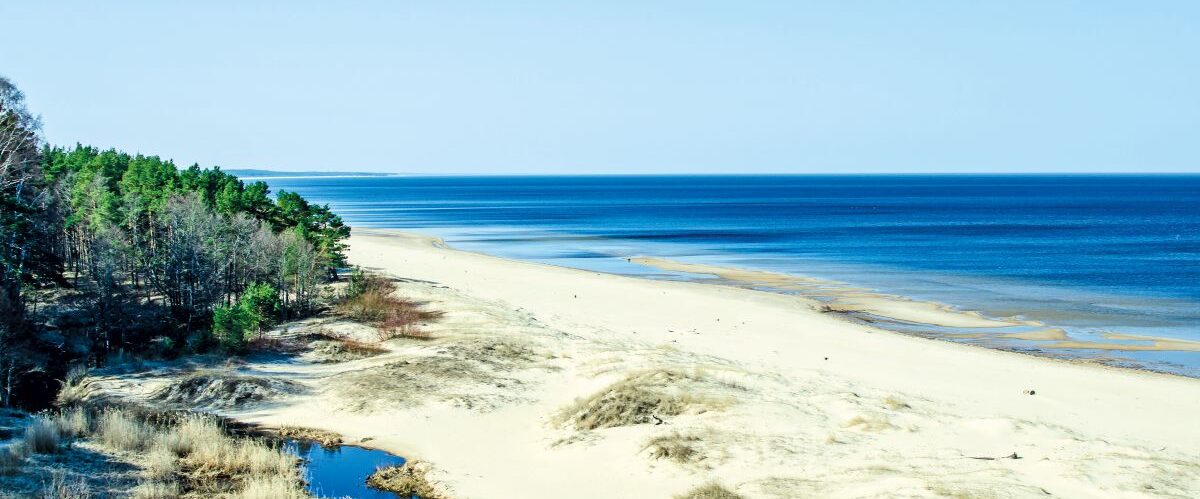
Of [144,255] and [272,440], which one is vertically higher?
[144,255]

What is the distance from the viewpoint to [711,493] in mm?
16906

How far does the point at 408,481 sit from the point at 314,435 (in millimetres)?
4816

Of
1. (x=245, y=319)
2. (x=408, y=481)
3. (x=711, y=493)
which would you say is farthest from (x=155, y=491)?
(x=245, y=319)

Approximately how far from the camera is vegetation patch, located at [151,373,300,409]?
25375 millimetres

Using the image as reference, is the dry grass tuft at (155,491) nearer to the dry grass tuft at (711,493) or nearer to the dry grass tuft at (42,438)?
the dry grass tuft at (42,438)

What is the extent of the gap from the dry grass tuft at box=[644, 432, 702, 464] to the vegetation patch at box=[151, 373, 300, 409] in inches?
491

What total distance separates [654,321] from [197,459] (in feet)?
82.0

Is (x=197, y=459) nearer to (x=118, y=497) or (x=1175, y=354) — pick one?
(x=118, y=497)

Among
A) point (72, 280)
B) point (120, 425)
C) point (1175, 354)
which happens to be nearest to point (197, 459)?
point (120, 425)

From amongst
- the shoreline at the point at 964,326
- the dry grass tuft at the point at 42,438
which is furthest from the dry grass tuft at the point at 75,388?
the shoreline at the point at 964,326

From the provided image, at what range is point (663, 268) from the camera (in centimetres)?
6969

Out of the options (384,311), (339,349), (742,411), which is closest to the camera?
(742,411)

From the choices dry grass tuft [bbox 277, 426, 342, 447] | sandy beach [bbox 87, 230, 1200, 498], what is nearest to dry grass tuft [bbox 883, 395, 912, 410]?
sandy beach [bbox 87, 230, 1200, 498]

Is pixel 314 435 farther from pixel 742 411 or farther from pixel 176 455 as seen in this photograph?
pixel 742 411
